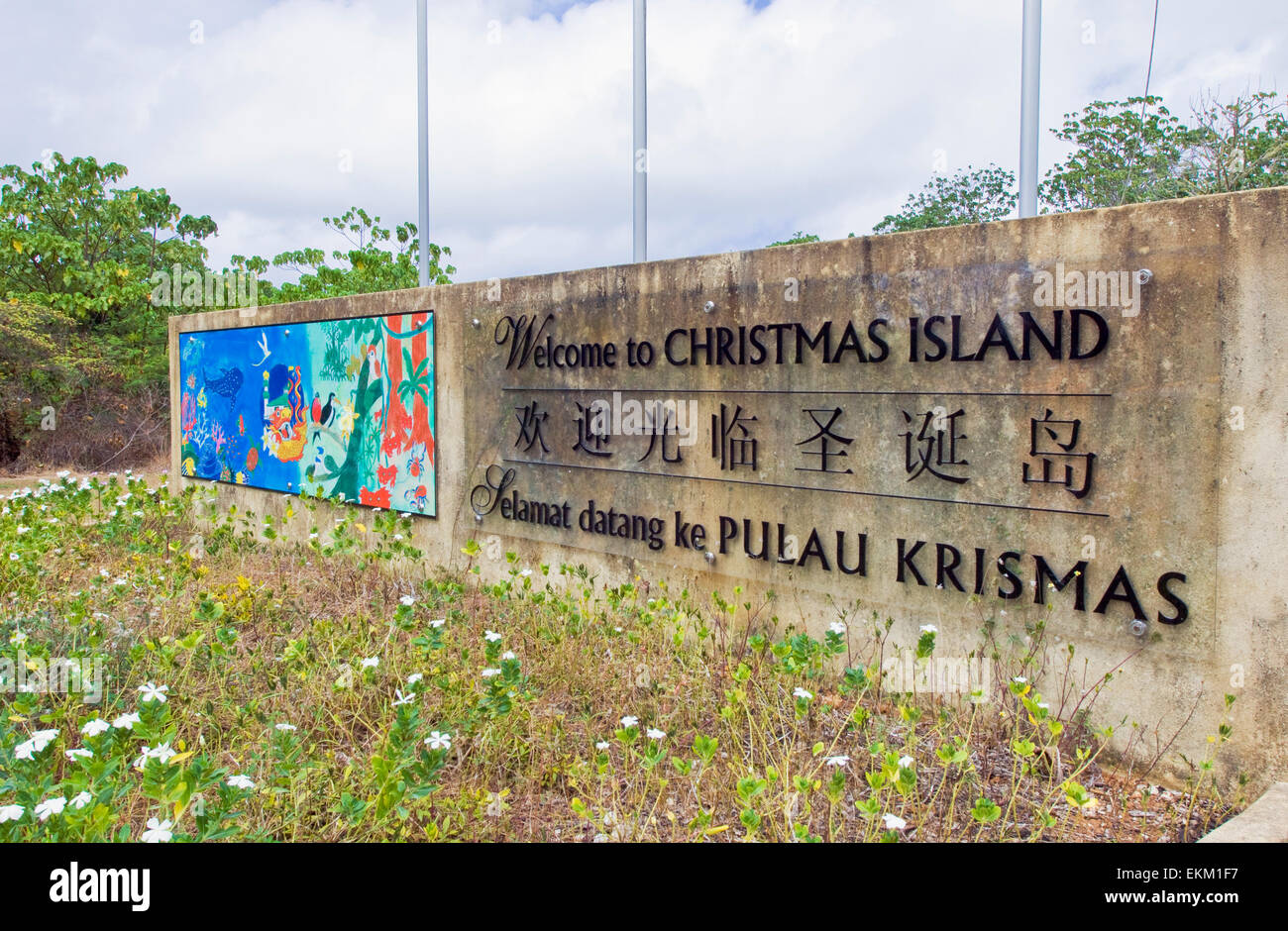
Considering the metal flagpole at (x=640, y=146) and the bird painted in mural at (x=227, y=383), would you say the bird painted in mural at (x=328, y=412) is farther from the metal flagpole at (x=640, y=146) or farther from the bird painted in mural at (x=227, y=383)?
the metal flagpole at (x=640, y=146)

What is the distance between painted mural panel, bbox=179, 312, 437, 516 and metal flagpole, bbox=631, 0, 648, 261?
1.64 meters

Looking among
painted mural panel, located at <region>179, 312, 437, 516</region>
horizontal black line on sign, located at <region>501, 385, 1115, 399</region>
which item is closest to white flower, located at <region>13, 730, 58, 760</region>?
horizontal black line on sign, located at <region>501, 385, 1115, 399</region>

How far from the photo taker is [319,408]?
25.2 feet

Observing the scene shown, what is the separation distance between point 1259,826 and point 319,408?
22.6 ft

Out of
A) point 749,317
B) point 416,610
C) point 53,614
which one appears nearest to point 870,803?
point 749,317

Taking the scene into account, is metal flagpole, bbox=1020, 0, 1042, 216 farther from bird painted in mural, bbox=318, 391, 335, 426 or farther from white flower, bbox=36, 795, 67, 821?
bird painted in mural, bbox=318, 391, 335, 426

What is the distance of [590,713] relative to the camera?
382cm

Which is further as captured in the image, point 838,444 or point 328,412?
point 328,412

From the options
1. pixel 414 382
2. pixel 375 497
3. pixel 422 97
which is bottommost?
pixel 375 497

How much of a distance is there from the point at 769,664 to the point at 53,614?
12.7ft

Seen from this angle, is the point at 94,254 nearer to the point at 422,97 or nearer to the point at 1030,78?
Answer: the point at 422,97

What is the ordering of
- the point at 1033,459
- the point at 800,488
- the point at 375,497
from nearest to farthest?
1. the point at 1033,459
2. the point at 800,488
3. the point at 375,497

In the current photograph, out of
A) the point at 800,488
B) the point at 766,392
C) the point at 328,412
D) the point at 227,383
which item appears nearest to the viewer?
the point at 800,488

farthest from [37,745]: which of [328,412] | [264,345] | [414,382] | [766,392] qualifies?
[264,345]
